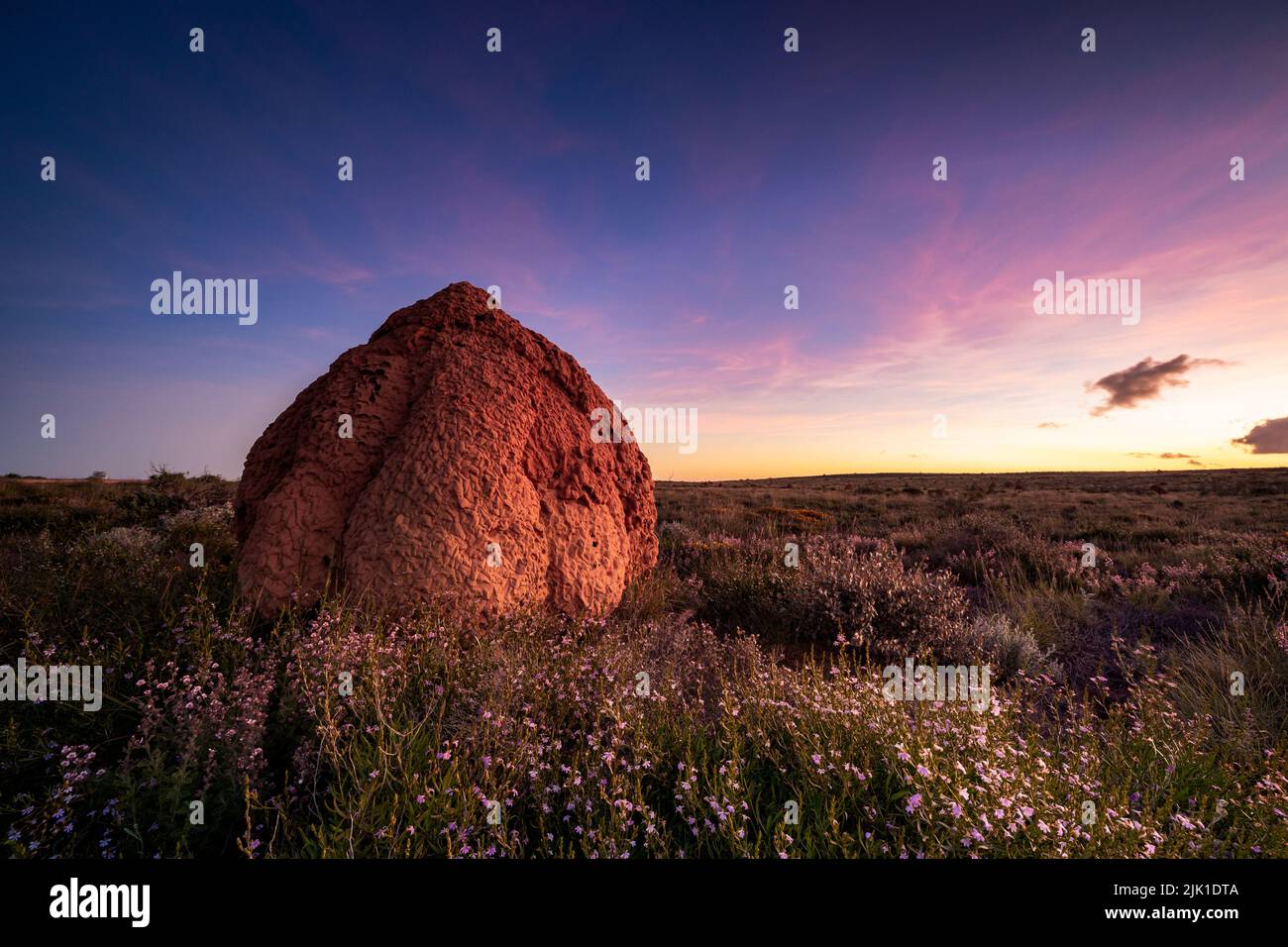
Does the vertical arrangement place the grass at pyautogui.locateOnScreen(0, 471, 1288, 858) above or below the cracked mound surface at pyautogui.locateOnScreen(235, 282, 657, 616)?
below

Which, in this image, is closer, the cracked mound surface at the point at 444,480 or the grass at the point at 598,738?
the grass at the point at 598,738

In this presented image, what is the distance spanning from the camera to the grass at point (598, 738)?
199 cm

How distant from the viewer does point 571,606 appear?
4551 mm

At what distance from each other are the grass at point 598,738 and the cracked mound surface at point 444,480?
1.08 ft

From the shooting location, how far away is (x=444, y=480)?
404 centimetres

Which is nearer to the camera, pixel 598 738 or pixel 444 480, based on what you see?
pixel 598 738

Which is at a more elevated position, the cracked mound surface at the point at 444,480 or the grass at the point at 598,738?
the cracked mound surface at the point at 444,480

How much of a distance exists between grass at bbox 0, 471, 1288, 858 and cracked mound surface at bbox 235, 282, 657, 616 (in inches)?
12.9

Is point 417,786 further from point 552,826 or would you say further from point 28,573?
point 28,573

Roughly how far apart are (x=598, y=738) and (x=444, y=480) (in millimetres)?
2384

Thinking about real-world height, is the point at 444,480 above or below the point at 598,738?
above

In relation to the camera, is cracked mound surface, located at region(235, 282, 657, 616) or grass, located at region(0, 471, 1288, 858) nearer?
grass, located at region(0, 471, 1288, 858)

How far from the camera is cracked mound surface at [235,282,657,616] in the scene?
3.89m
